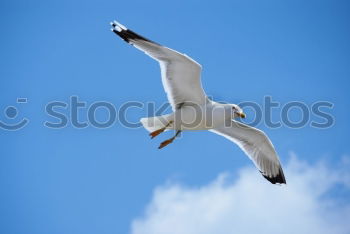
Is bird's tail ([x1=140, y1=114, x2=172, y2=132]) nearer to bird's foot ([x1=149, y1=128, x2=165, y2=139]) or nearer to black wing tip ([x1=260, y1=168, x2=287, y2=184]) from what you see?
bird's foot ([x1=149, y1=128, x2=165, y2=139])

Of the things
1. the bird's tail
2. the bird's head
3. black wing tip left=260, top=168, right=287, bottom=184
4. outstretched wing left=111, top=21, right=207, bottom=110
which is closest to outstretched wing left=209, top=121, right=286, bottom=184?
black wing tip left=260, top=168, right=287, bottom=184

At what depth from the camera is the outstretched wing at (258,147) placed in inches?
342

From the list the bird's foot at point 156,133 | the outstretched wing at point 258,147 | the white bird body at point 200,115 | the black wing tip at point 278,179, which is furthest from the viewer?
the black wing tip at point 278,179

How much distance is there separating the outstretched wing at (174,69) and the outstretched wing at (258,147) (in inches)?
40.8

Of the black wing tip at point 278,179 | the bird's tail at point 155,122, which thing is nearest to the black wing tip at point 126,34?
the bird's tail at point 155,122

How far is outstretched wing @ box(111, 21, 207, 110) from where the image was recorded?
741 centimetres

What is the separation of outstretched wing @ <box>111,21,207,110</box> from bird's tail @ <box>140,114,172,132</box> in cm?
34

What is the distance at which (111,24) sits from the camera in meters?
7.76

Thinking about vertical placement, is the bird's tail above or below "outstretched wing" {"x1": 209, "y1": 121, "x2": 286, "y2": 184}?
below

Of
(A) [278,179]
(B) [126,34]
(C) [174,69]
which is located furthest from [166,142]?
(A) [278,179]

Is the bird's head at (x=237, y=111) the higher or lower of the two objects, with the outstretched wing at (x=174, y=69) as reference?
lower

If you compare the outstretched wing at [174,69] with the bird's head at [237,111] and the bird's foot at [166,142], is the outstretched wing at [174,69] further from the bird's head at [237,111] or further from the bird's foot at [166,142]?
the bird's foot at [166,142]

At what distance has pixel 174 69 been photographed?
754cm

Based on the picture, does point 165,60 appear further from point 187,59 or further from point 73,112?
point 73,112
